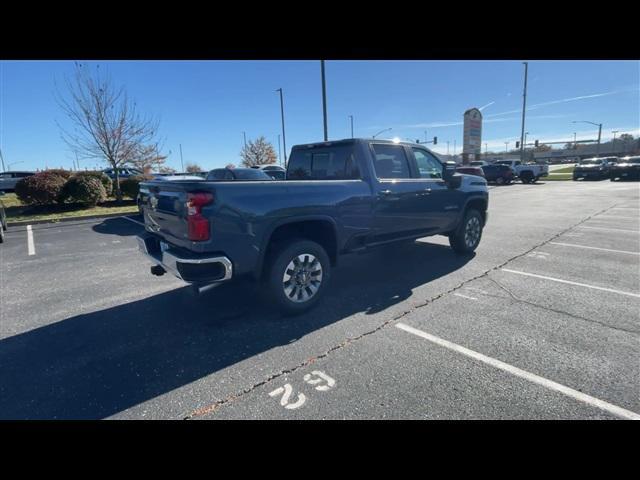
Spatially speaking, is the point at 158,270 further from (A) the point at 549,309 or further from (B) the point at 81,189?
(B) the point at 81,189

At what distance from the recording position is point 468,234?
248 inches

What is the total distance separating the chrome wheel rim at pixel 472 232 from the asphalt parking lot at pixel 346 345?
0.50 meters

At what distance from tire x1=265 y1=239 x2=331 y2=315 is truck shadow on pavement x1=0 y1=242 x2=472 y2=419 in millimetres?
176

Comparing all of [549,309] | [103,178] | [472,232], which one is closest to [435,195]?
[472,232]

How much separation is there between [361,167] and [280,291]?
1994 millimetres

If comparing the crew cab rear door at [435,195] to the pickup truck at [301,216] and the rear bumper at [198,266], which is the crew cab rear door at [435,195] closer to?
the pickup truck at [301,216]

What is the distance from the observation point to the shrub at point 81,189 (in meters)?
13.6

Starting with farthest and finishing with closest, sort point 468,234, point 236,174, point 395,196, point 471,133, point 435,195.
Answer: point 471,133 → point 236,174 → point 468,234 → point 435,195 → point 395,196

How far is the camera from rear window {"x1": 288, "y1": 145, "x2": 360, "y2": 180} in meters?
4.59

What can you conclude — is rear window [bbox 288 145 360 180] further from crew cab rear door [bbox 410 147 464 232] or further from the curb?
the curb

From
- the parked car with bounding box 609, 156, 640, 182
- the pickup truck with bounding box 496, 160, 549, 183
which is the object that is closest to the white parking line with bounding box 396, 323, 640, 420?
the pickup truck with bounding box 496, 160, 549, 183

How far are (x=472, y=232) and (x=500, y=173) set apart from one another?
25.3 meters

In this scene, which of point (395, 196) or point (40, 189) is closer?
point (395, 196)

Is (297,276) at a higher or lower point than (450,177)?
lower
